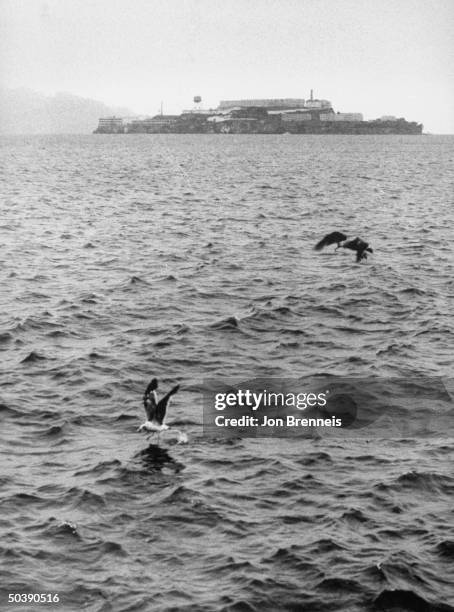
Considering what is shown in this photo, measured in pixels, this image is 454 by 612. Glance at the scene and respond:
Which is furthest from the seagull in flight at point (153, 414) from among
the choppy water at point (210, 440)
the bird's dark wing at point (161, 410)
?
the choppy water at point (210, 440)

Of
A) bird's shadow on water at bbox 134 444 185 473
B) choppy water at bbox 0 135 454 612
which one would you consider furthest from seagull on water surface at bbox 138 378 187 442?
choppy water at bbox 0 135 454 612

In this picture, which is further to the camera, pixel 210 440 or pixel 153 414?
pixel 210 440

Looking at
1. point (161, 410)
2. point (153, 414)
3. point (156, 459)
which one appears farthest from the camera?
point (153, 414)

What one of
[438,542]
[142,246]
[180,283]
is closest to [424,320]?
[180,283]

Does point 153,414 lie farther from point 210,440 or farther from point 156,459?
point 210,440

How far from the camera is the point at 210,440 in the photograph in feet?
58.9

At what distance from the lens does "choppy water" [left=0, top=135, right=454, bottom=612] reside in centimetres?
1289

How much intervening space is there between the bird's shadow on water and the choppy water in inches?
1.9

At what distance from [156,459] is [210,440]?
1.43 m

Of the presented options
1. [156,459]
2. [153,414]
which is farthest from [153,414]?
[156,459]

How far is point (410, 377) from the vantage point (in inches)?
862

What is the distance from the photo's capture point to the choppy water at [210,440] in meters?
12.9

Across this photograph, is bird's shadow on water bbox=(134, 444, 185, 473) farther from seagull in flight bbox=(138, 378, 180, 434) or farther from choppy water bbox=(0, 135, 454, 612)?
seagull in flight bbox=(138, 378, 180, 434)

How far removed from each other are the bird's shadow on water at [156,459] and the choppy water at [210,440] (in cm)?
5
